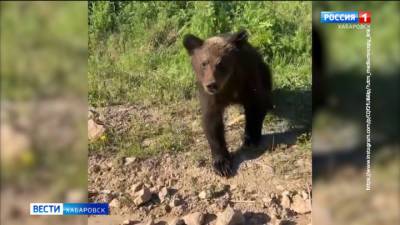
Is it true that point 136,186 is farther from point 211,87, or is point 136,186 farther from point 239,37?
point 239,37

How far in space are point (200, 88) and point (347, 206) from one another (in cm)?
151

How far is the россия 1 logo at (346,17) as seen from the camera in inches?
158

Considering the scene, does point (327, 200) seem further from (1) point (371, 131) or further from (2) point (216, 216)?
(2) point (216, 216)

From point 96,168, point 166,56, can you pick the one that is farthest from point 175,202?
point 166,56

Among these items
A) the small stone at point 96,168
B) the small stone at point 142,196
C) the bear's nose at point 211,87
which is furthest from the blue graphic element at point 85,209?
the bear's nose at point 211,87

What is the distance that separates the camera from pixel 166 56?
504 cm

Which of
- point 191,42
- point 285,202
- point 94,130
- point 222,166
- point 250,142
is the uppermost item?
point 191,42

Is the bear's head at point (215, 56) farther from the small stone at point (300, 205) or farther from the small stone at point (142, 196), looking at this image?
the small stone at point (300, 205)

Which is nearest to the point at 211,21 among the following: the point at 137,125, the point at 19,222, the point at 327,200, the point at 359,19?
the point at 137,125

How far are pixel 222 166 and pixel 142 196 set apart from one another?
0.67 meters

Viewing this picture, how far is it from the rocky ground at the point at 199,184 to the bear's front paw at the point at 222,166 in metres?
0.04

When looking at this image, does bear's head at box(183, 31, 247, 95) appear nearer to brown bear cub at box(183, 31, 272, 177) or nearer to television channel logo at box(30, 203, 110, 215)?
brown bear cub at box(183, 31, 272, 177)

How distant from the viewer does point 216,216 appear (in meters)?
4.55

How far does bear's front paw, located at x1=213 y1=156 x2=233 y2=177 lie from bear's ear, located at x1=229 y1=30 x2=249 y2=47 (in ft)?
2.91
